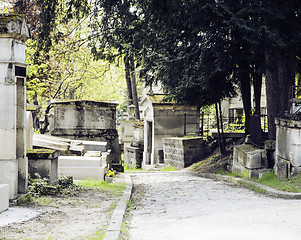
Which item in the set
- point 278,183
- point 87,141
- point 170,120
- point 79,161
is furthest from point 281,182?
point 170,120

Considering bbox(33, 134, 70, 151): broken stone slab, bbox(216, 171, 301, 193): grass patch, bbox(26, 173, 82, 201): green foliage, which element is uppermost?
bbox(33, 134, 70, 151): broken stone slab

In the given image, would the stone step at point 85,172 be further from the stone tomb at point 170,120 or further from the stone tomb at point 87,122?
the stone tomb at point 170,120

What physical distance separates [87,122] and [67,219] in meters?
9.24

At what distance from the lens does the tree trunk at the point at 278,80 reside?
11.6 m

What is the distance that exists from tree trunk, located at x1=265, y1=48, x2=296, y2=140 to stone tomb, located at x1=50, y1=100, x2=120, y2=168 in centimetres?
569

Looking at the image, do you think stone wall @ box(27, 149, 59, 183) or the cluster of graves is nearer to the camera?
the cluster of graves

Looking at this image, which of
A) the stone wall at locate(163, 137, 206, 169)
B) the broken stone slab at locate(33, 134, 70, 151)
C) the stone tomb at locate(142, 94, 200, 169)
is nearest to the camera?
the broken stone slab at locate(33, 134, 70, 151)

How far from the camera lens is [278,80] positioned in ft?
39.1

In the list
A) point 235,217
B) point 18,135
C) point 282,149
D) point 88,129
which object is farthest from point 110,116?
point 235,217

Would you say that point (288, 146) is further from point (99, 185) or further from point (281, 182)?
point (99, 185)

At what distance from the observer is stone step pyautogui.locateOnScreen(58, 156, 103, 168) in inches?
410

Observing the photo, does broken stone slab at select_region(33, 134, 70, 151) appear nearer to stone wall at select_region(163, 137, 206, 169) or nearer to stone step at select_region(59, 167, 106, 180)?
stone step at select_region(59, 167, 106, 180)

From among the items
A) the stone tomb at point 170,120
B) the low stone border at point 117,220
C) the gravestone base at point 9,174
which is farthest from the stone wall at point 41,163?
the stone tomb at point 170,120

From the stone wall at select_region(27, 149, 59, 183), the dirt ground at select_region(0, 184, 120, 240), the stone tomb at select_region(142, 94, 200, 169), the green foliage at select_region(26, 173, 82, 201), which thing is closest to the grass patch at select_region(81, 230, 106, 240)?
the dirt ground at select_region(0, 184, 120, 240)
